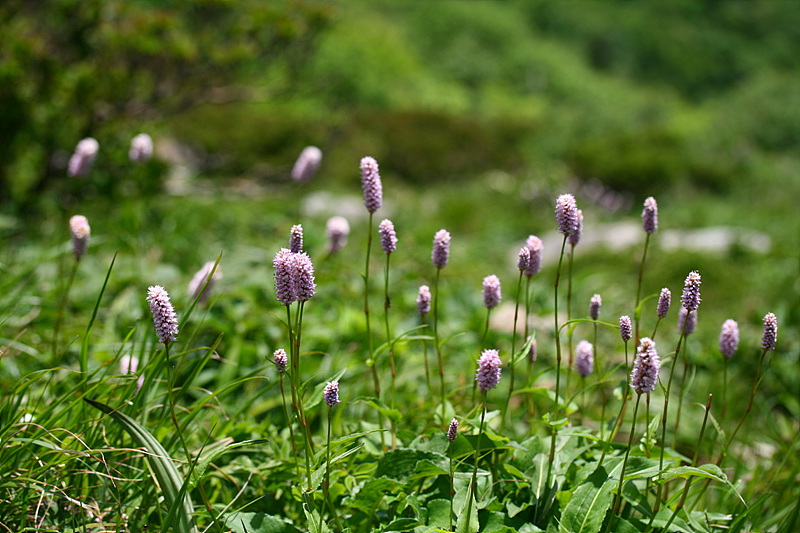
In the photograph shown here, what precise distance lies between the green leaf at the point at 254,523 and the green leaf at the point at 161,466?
0.28 feet

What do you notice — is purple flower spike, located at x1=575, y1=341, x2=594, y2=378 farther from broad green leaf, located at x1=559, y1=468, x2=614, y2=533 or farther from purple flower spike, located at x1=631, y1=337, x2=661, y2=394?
purple flower spike, located at x1=631, y1=337, x2=661, y2=394

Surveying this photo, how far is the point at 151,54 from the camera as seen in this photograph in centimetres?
477

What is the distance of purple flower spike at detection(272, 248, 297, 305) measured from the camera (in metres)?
1.09

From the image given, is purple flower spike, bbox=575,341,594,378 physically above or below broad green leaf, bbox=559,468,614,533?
above

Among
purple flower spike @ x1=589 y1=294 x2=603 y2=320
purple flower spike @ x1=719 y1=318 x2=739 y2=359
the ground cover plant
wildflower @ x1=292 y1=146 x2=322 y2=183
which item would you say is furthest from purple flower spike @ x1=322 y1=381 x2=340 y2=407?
wildflower @ x1=292 y1=146 x2=322 y2=183

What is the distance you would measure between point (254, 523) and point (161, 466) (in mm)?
223

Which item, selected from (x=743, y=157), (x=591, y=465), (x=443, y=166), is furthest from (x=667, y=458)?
(x=743, y=157)

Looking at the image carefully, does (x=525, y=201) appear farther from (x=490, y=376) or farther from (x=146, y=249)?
(x=490, y=376)

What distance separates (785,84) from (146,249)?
27.4 m

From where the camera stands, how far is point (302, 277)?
1099 mm

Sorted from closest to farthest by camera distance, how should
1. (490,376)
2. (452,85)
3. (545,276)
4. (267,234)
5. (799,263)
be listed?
(490,376) → (267,234) → (799,263) → (545,276) → (452,85)

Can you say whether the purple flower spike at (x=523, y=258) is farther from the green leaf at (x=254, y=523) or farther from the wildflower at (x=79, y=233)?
the wildflower at (x=79, y=233)

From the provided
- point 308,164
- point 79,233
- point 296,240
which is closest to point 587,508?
point 296,240

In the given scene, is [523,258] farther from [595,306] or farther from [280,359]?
[280,359]
